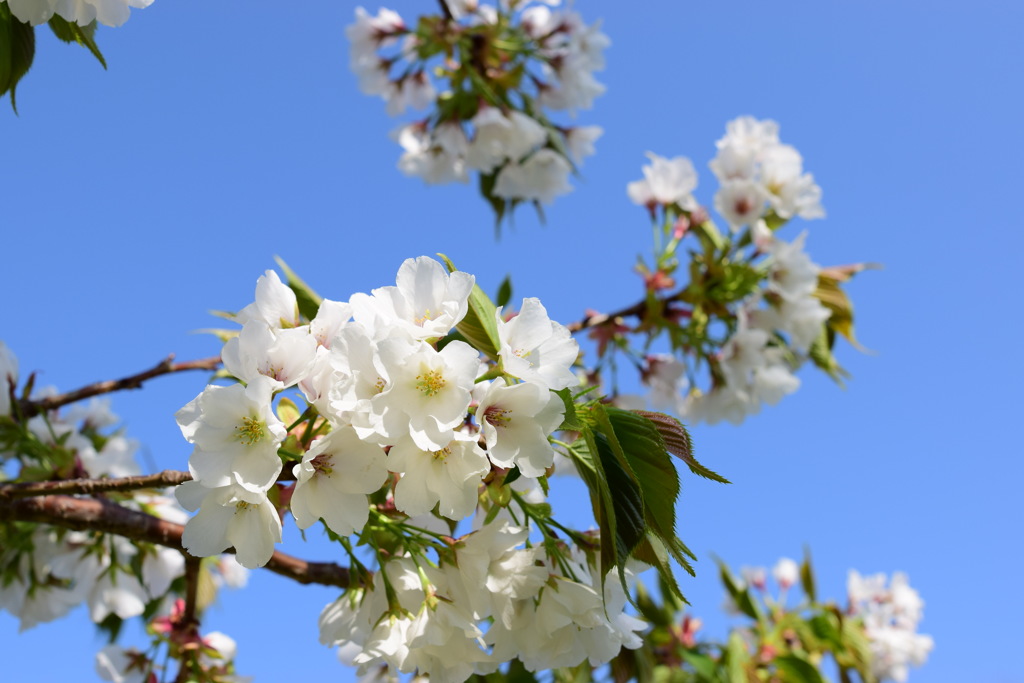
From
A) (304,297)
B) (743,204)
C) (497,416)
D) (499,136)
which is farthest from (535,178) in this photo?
(497,416)

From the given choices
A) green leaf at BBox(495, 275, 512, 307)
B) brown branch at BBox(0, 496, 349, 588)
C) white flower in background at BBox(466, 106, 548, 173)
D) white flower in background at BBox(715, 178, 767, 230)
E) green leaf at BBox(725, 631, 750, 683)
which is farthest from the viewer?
white flower in background at BBox(466, 106, 548, 173)

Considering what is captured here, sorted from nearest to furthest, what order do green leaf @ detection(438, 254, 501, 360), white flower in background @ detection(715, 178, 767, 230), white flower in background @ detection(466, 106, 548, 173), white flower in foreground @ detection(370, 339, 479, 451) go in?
A: white flower in foreground @ detection(370, 339, 479, 451) → green leaf @ detection(438, 254, 501, 360) → white flower in background @ detection(715, 178, 767, 230) → white flower in background @ detection(466, 106, 548, 173)

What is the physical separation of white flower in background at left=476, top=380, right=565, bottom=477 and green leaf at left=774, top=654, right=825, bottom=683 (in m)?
2.49

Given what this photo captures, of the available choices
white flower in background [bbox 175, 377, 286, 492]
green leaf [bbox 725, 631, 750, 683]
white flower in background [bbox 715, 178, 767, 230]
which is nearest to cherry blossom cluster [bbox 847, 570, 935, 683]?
green leaf [bbox 725, 631, 750, 683]

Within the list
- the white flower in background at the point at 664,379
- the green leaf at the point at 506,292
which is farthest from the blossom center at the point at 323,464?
the white flower in background at the point at 664,379

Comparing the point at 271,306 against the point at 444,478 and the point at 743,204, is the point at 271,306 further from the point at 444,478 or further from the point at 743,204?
the point at 743,204

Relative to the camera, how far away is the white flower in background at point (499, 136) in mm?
3496

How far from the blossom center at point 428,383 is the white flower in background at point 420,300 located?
0.07m

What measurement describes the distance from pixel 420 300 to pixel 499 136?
2.62 metres

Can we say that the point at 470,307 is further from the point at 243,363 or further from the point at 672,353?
the point at 672,353

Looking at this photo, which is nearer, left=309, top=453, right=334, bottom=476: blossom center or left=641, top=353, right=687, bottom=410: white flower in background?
left=309, top=453, right=334, bottom=476: blossom center

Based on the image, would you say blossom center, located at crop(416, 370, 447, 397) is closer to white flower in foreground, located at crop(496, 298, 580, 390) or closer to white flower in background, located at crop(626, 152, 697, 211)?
white flower in foreground, located at crop(496, 298, 580, 390)

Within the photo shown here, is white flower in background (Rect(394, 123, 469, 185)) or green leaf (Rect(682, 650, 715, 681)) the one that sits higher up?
white flower in background (Rect(394, 123, 469, 185))

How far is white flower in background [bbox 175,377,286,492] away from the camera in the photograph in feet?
3.18
